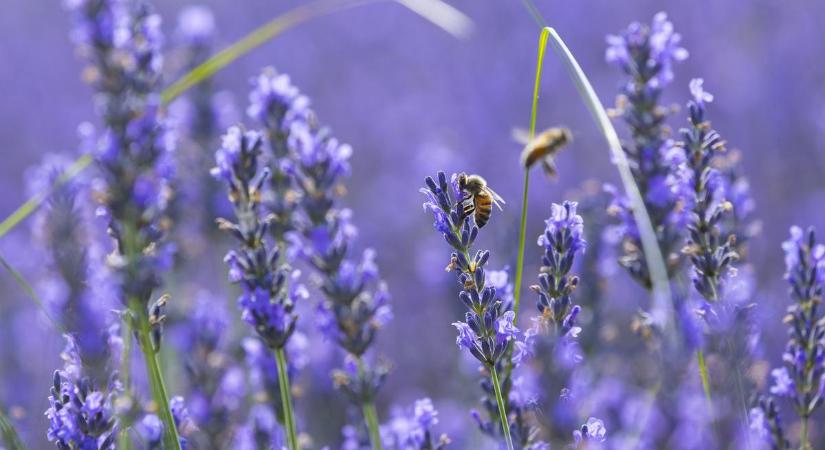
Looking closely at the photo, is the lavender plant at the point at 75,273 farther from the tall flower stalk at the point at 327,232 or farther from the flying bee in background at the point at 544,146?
the flying bee in background at the point at 544,146

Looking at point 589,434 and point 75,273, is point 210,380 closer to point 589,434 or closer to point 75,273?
point 75,273

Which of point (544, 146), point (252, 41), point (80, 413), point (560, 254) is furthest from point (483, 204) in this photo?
point (80, 413)

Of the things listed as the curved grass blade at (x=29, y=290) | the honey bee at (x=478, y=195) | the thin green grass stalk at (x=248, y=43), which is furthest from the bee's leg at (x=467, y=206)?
the curved grass blade at (x=29, y=290)

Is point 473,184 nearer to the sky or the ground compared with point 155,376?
nearer to the sky

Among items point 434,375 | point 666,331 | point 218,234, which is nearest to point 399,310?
point 434,375

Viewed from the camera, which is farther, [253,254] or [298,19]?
[298,19]

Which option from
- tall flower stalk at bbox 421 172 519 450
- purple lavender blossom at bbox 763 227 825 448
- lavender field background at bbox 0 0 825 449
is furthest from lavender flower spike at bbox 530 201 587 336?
purple lavender blossom at bbox 763 227 825 448

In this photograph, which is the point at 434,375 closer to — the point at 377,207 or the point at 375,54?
the point at 377,207
